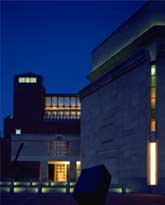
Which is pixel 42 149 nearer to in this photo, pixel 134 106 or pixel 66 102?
pixel 134 106

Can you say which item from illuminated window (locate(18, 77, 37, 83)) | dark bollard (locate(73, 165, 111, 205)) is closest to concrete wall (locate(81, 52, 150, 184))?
dark bollard (locate(73, 165, 111, 205))

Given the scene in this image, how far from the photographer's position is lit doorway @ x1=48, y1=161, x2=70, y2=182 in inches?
2961

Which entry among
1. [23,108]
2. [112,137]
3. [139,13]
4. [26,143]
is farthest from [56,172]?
[139,13]

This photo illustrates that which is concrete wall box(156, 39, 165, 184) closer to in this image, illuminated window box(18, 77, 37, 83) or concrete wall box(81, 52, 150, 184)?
concrete wall box(81, 52, 150, 184)

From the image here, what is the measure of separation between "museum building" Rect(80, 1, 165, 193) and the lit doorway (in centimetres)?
1745

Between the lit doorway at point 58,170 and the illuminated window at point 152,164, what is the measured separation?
35728mm

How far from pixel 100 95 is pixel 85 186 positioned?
40204 millimetres

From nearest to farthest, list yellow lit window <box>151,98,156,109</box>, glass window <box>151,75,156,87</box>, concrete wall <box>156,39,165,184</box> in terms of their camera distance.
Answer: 1. concrete wall <box>156,39,165,184</box>
2. yellow lit window <box>151,98,156,109</box>
3. glass window <box>151,75,156,87</box>

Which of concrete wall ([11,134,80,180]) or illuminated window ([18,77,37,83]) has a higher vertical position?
illuminated window ([18,77,37,83])

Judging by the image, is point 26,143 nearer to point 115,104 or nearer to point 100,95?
point 100,95

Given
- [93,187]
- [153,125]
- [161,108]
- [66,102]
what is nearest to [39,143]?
[153,125]

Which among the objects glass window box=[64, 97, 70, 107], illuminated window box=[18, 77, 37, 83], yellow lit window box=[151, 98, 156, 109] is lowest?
yellow lit window box=[151, 98, 156, 109]

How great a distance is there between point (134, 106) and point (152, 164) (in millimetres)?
6813

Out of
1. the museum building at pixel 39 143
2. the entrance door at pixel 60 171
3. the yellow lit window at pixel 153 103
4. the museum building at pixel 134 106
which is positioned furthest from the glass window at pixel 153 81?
the entrance door at pixel 60 171
